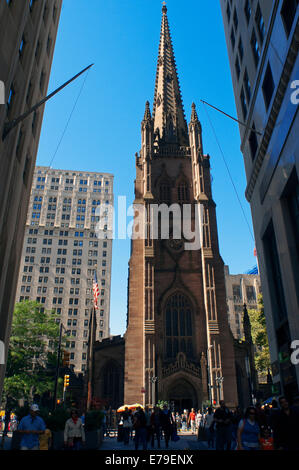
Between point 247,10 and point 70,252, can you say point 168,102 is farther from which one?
point 70,252

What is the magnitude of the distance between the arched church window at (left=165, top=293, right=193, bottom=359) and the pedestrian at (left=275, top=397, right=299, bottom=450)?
34456 millimetres

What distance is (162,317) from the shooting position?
139ft

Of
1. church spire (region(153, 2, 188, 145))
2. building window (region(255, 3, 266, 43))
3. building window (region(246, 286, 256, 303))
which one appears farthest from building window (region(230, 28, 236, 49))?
building window (region(246, 286, 256, 303))

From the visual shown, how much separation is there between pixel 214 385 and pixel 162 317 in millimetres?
9046

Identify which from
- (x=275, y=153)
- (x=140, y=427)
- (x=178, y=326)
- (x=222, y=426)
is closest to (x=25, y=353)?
(x=178, y=326)

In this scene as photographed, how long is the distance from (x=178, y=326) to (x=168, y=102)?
39548 mm

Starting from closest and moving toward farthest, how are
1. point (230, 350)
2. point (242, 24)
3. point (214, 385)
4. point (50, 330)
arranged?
point (242, 24) < point (214, 385) < point (230, 350) < point (50, 330)

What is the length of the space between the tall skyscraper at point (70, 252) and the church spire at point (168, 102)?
38050mm

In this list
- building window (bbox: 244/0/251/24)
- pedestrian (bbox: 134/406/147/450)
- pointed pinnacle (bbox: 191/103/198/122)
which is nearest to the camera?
pedestrian (bbox: 134/406/147/450)

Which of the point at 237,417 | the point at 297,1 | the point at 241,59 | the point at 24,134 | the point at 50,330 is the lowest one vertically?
the point at 237,417

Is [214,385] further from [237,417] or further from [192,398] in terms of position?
[237,417]

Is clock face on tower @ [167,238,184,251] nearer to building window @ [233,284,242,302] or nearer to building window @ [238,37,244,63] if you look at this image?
building window @ [238,37,244,63]

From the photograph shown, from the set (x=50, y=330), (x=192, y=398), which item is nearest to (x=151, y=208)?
(x=50, y=330)

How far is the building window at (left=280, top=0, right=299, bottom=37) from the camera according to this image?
16.8 meters
